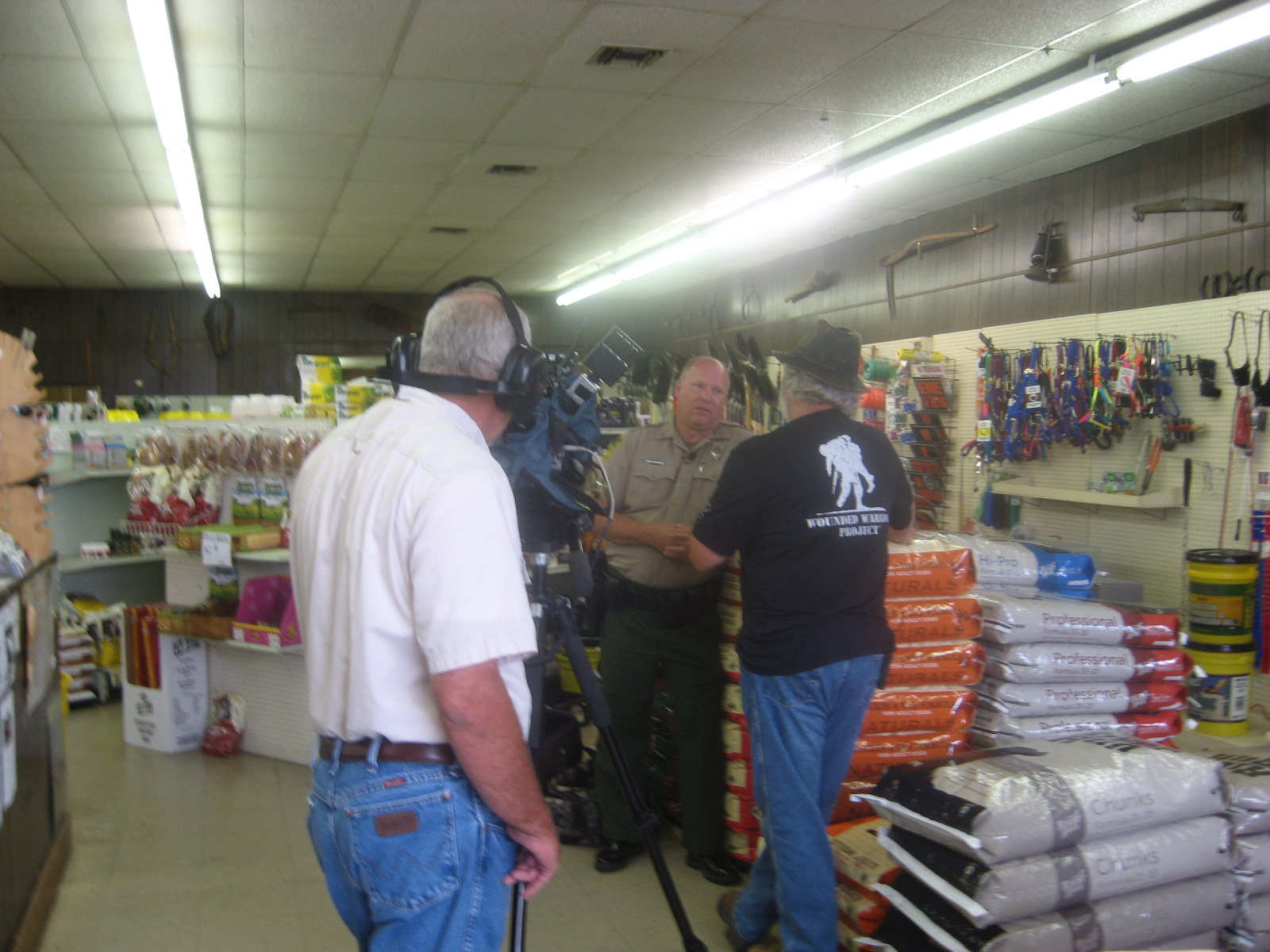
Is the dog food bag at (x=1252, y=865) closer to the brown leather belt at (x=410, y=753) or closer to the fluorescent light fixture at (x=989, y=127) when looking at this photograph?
the brown leather belt at (x=410, y=753)

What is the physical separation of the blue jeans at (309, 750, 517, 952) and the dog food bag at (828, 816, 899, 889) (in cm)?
129

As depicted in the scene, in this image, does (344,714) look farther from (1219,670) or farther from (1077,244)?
(1077,244)

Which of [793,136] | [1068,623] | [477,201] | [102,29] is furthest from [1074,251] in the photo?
[102,29]

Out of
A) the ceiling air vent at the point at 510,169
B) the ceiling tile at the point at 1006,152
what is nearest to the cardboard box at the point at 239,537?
the ceiling air vent at the point at 510,169

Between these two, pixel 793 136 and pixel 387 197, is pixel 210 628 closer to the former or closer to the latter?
pixel 387 197

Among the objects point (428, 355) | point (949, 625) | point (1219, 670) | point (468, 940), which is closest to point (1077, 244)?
point (1219, 670)

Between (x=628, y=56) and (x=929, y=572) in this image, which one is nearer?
(x=929, y=572)

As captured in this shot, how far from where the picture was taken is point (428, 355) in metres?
1.50

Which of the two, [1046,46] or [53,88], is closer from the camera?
[1046,46]

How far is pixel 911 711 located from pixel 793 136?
12.0 ft

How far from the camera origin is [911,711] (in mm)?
2873

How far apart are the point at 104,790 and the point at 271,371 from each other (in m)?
8.30

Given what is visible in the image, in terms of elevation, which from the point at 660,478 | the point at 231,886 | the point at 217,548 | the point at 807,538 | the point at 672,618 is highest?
the point at 660,478

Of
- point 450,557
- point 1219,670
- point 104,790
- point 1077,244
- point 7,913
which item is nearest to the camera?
point 450,557
